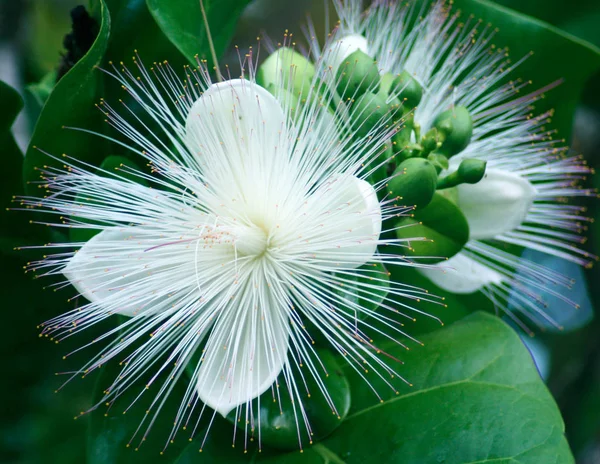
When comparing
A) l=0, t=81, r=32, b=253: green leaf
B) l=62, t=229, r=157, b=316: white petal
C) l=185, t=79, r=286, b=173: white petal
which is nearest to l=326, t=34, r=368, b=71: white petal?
l=185, t=79, r=286, b=173: white petal

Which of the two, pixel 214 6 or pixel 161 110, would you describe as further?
pixel 214 6

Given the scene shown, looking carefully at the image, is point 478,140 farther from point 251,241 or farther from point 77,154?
point 77,154

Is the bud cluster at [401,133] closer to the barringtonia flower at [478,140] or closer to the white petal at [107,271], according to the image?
the barringtonia flower at [478,140]

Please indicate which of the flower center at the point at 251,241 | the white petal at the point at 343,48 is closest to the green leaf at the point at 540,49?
the white petal at the point at 343,48

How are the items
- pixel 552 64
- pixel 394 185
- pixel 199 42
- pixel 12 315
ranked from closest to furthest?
pixel 394 185 < pixel 199 42 < pixel 12 315 < pixel 552 64

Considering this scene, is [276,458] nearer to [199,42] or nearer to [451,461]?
[451,461]

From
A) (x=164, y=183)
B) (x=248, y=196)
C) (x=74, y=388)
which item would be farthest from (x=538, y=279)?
(x=74, y=388)

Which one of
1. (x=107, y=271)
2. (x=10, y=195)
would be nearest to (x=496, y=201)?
(x=107, y=271)
